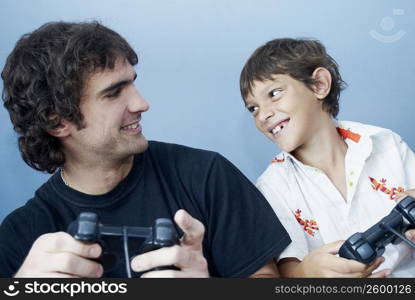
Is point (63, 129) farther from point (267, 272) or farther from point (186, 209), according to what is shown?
point (267, 272)

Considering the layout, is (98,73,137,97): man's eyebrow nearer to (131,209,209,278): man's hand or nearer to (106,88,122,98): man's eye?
(106,88,122,98): man's eye

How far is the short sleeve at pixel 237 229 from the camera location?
1.01 meters

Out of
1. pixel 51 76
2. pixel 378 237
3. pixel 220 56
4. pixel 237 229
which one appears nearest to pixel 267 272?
pixel 237 229

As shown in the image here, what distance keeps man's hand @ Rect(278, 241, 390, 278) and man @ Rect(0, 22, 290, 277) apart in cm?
6

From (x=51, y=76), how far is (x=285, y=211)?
56cm

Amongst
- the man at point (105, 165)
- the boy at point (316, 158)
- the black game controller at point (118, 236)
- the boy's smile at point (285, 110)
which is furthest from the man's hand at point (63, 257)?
the boy's smile at point (285, 110)

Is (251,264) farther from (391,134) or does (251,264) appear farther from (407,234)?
(391,134)

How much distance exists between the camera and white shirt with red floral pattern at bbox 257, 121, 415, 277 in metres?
1.20

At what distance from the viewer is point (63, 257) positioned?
73 centimetres

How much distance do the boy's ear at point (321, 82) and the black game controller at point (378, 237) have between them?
52 cm

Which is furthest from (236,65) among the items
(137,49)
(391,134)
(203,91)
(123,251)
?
(123,251)

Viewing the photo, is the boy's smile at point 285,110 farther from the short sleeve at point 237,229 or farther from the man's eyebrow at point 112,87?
the man's eyebrow at point 112,87

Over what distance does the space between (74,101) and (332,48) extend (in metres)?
0.80

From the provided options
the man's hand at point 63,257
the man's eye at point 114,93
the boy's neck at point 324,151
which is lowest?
the man's hand at point 63,257
